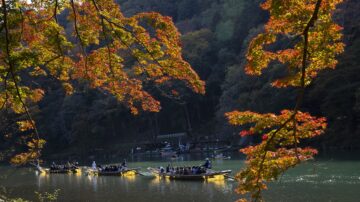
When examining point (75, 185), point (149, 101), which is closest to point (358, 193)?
point (149, 101)

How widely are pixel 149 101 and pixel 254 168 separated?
334cm

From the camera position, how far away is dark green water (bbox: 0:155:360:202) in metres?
15.3

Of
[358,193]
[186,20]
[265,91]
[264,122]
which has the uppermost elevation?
[186,20]

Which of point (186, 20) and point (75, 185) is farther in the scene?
point (186, 20)

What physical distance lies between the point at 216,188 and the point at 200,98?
31.0 meters

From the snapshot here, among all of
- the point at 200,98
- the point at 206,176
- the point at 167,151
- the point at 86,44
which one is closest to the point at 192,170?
the point at 206,176

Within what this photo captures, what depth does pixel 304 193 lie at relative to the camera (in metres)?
15.5

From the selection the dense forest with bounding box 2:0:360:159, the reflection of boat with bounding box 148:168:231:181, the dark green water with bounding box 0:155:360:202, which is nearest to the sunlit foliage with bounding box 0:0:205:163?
the dark green water with bounding box 0:155:360:202

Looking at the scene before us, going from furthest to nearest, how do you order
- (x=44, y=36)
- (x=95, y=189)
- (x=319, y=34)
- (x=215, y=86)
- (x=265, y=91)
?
(x=215, y=86)
(x=265, y=91)
(x=95, y=189)
(x=44, y=36)
(x=319, y=34)

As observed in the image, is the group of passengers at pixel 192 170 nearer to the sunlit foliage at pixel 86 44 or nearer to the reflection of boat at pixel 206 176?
Answer: the reflection of boat at pixel 206 176

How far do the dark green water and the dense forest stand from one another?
41.8 ft

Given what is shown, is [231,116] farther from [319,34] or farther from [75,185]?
[75,185]

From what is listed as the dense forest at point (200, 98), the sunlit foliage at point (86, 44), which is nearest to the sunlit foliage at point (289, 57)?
the sunlit foliage at point (86, 44)

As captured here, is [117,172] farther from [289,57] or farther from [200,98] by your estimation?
[289,57]
